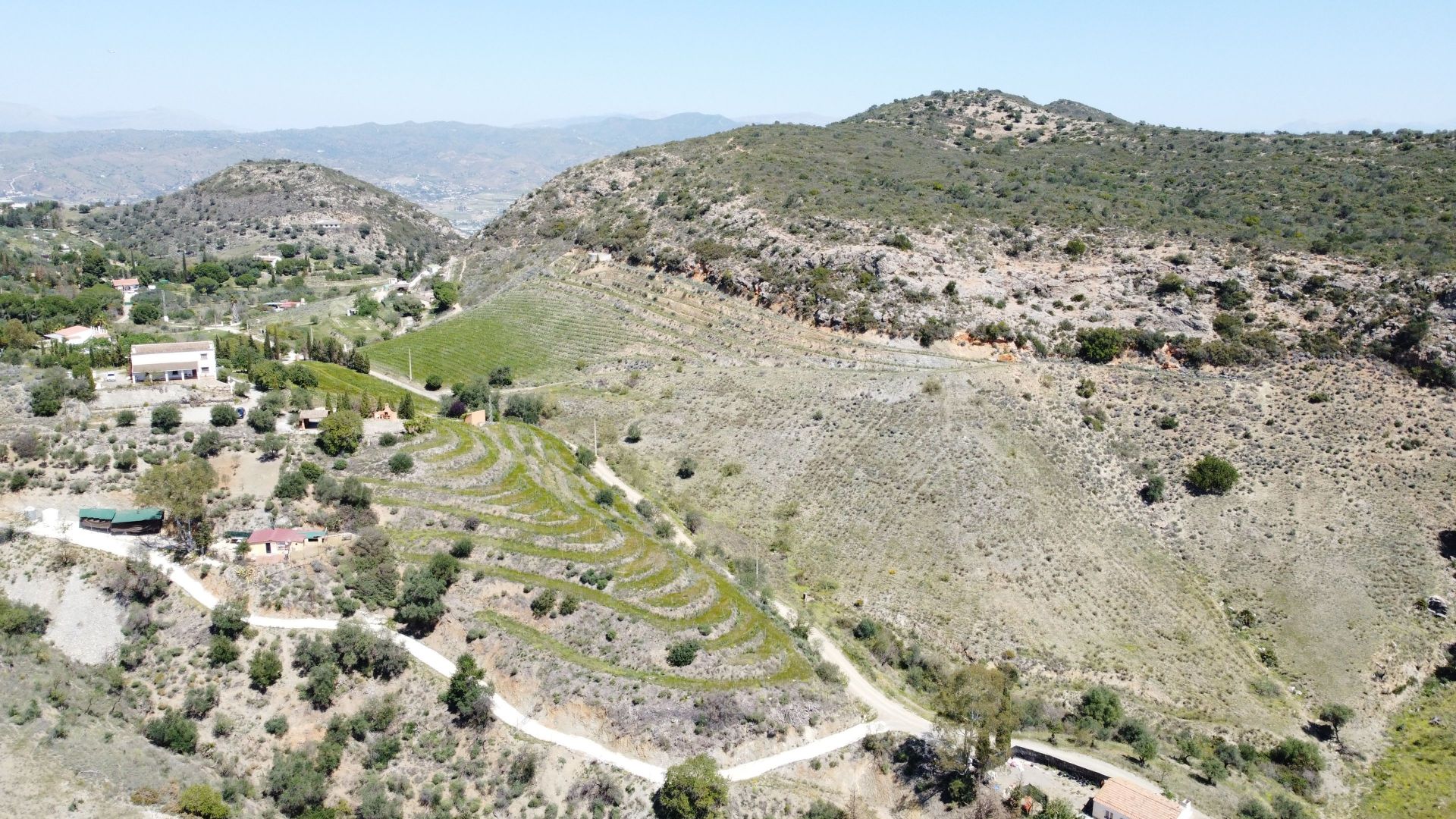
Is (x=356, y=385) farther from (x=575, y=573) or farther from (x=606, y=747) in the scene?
(x=606, y=747)

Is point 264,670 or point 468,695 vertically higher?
point 468,695

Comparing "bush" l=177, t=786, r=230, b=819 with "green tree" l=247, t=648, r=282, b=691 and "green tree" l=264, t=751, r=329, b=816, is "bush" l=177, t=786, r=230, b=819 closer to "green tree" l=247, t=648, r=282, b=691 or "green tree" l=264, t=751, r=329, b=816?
"green tree" l=264, t=751, r=329, b=816

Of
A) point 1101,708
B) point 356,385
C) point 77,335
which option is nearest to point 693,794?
point 1101,708

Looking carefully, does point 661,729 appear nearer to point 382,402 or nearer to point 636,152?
point 382,402

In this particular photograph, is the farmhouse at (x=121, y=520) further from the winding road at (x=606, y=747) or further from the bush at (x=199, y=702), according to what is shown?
the bush at (x=199, y=702)

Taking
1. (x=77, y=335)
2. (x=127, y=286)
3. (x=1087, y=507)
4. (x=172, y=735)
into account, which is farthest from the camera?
(x=127, y=286)

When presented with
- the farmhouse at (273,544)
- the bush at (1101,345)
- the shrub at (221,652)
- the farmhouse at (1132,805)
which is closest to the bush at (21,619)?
the shrub at (221,652)


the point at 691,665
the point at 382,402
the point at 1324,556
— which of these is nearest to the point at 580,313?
the point at 382,402
